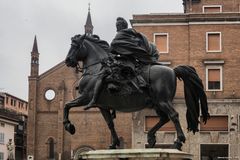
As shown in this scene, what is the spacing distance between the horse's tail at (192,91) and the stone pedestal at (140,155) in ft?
4.81

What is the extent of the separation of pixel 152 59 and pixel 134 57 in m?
0.39

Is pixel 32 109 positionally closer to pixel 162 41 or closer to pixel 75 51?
pixel 162 41

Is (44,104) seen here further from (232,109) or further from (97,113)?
(232,109)

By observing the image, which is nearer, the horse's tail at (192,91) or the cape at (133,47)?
the cape at (133,47)

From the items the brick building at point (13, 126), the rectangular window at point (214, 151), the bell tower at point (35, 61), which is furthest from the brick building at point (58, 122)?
the rectangular window at point (214, 151)

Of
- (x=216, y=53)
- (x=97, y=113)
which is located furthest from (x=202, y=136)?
(x=97, y=113)

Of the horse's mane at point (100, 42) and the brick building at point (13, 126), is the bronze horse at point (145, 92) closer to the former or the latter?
the horse's mane at point (100, 42)

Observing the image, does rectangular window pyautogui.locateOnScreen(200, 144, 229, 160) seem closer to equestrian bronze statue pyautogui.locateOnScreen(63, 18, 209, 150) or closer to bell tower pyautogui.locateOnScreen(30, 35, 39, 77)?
bell tower pyautogui.locateOnScreen(30, 35, 39, 77)

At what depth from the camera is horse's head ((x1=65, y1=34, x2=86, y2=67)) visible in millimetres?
11859

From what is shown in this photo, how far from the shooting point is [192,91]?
11.6 metres

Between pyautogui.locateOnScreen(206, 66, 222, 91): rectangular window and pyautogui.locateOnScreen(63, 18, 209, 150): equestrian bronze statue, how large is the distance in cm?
3577

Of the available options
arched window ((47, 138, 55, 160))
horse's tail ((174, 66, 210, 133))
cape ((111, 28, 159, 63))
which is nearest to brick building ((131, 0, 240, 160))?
arched window ((47, 138, 55, 160))

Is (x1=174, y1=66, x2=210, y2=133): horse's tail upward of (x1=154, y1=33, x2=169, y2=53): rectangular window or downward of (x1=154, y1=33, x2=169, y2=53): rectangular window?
downward

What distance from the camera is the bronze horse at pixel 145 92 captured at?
36.5ft
